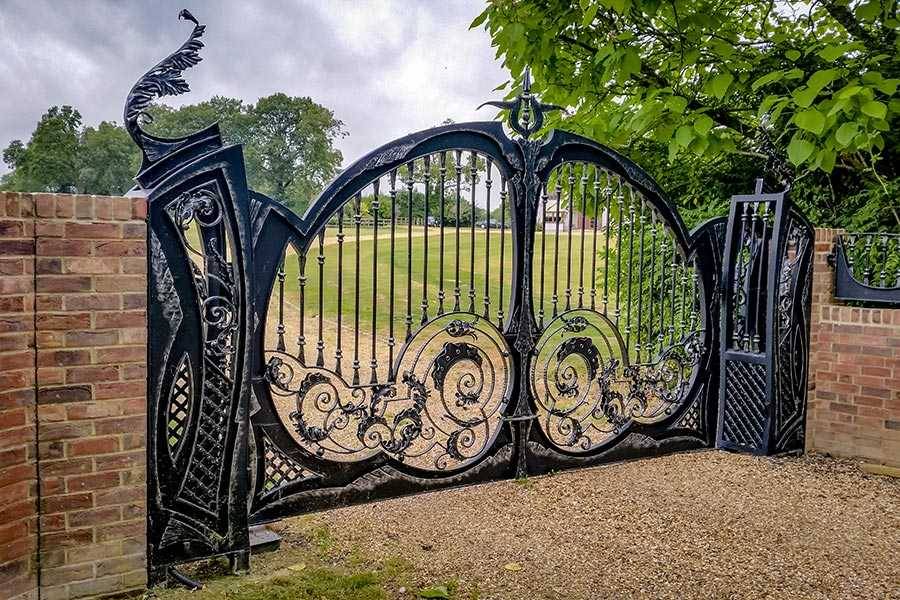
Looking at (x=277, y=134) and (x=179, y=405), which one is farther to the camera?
(x=277, y=134)

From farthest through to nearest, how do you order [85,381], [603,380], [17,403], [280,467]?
[603,380], [280,467], [85,381], [17,403]

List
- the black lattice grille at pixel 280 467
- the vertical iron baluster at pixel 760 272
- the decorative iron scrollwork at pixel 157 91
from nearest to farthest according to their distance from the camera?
the decorative iron scrollwork at pixel 157 91 < the black lattice grille at pixel 280 467 < the vertical iron baluster at pixel 760 272

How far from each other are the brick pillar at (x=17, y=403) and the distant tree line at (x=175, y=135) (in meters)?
0.30

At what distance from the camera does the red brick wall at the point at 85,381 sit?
2.91 meters

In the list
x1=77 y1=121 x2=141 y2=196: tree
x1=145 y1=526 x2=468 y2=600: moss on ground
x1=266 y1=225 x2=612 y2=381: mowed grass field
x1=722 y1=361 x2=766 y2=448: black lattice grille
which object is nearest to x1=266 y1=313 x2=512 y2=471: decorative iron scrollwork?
x1=145 y1=526 x2=468 y2=600: moss on ground

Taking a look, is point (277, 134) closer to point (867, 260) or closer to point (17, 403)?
point (17, 403)

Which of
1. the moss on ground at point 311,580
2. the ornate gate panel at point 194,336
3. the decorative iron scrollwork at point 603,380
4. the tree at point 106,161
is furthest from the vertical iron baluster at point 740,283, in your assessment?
the tree at point 106,161

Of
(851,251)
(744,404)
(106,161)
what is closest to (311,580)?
(106,161)

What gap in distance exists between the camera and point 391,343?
13.8ft

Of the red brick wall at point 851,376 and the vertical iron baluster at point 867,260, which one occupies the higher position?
the vertical iron baluster at point 867,260

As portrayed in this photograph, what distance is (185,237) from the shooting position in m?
3.31

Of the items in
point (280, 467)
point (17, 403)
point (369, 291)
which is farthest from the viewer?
point (369, 291)

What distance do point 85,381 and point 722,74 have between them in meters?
5.38

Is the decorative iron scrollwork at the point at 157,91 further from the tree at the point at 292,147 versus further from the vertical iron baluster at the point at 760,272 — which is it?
the vertical iron baluster at the point at 760,272
